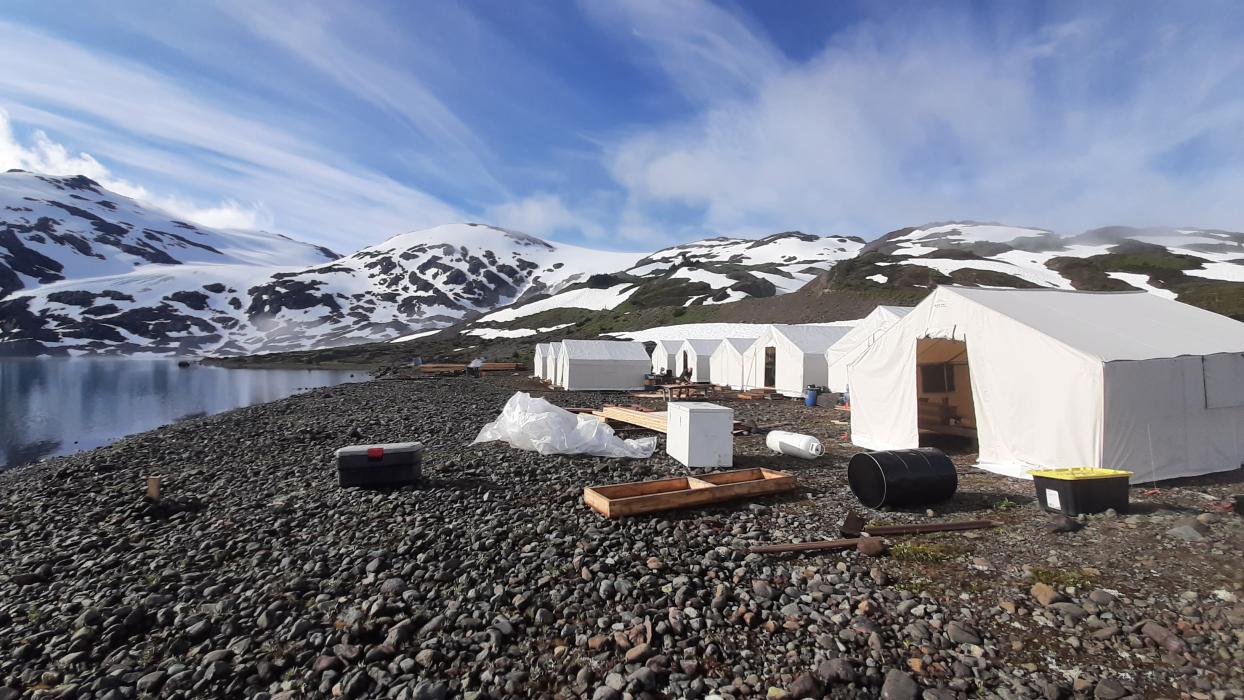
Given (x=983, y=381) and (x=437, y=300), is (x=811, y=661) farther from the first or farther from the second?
(x=437, y=300)

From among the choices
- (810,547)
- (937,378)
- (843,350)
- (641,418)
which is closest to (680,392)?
(843,350)

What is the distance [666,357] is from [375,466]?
33.0 m

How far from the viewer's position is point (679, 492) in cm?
792

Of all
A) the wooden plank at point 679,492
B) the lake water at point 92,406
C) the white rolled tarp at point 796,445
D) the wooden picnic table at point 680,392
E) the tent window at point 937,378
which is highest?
the tent window at point 937,378

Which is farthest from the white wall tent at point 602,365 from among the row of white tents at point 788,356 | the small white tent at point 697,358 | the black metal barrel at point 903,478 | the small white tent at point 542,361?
the black metal barrel at point 903,478

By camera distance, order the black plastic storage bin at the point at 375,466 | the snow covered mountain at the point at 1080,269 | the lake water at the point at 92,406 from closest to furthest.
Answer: the black plastic storage bin at the point at 375,466 → the lake water at the point at 92,406 → the snow covered mountain at the point at 1080,269

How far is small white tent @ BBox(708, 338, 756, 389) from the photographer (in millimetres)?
32734

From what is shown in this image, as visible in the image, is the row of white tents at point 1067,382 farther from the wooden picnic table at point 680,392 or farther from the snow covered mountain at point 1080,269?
the snow covered mountain at point 1080,269

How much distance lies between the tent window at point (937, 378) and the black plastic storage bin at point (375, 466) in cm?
1275

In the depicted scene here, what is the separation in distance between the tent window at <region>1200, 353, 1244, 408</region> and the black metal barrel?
497 centimetres

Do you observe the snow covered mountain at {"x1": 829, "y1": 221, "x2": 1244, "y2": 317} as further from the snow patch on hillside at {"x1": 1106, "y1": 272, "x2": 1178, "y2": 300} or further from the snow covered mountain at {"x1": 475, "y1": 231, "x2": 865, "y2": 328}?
the snow covered mountain at {"x1": 475, "y1": 231, "x2": 865, "y2": 328}

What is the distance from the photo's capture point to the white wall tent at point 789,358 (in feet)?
89.3

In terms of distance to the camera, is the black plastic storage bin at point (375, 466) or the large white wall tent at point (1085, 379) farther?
the black plastic storage bin at point (375, 466)

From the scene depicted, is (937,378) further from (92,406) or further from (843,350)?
(92,406)
